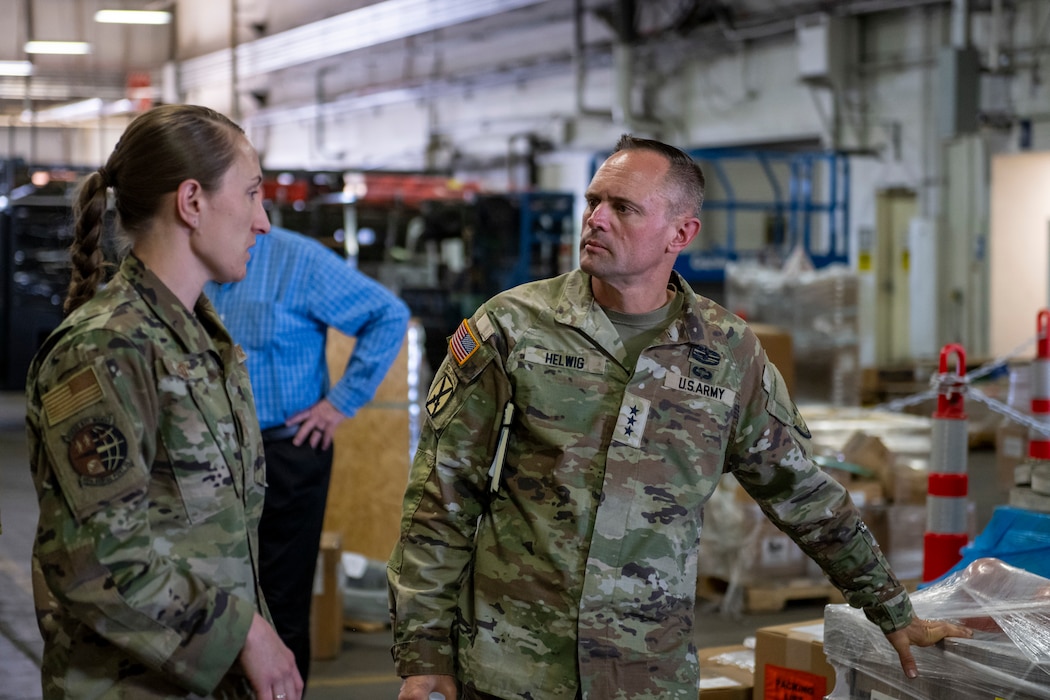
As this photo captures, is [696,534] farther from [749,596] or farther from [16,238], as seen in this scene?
[16,238]

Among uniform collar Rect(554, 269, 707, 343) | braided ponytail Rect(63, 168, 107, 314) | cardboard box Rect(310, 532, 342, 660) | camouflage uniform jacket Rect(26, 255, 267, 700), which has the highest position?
braided ponytail Rect(63, 168, 107, 314)

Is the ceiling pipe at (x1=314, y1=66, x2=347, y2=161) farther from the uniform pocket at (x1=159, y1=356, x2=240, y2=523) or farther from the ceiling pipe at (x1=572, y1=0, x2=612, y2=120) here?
the uniform pocket at (x1=159, y1=356, x2=240, y2=523)

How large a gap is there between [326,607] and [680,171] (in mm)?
3317

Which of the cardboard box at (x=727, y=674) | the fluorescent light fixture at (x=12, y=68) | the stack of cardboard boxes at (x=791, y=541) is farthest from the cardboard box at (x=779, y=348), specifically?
the fluorescent light fixture at (x=12, y=68)

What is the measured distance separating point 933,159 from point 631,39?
4606mm

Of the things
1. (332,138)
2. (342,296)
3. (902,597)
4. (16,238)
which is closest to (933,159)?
(16,238)

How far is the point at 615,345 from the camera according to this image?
221 cm

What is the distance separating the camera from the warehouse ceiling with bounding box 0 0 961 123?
15.0 m

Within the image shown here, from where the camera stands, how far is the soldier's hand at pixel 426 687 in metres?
2.08

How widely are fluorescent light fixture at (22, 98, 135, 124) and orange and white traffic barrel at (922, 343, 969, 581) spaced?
18020mm

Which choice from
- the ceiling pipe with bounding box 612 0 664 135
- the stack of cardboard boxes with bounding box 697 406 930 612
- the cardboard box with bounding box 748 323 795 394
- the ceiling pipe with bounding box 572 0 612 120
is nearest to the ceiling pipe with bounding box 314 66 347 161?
the ceiling pipe with bounding box 572 0 612 120

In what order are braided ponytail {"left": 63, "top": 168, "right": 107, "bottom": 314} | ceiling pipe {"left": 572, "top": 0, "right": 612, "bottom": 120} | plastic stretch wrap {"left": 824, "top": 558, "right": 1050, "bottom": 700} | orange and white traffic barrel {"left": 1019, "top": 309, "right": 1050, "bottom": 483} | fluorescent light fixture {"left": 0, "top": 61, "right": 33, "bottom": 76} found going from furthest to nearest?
ceiling pipe {"left": 572, "top": 0, "right": 612, "bottom": 120}
fluorescent light fixture {"left": 0, "top": 61, "right": 33, "bottom": 76}
orange and white traffic barrel {"left": 1019, "top": 309, "right": 1050, "bottom": 483}
plastic stretch wrap {"left": 824, "top": 558, "right": 1050, "bottom": 700}
braided ponytail {"left": 63, "top": 168, "right": 107, "bottom": 314}

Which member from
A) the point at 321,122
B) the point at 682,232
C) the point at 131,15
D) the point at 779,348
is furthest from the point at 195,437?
the point at 321,122

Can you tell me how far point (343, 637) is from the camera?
5395 millimetres
